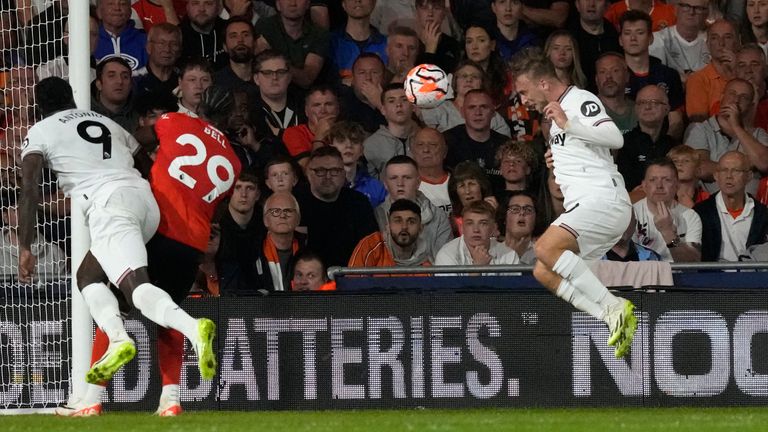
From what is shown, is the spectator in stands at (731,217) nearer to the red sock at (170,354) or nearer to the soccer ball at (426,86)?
the soccer ball at (426,86)

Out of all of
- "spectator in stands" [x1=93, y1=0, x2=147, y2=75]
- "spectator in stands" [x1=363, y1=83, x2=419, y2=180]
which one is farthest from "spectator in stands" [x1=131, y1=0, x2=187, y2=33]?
"spectator in stands" [x1=363, y1=83, x2=419, y2=180]

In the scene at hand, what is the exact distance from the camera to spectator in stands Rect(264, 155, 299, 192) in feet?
41.0

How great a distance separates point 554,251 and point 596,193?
50cm

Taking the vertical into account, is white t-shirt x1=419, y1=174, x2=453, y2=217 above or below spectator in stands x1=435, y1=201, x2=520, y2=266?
above

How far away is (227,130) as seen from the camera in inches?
516

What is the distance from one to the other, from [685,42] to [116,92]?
5790mm

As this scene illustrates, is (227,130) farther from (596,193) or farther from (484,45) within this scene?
(596,193)

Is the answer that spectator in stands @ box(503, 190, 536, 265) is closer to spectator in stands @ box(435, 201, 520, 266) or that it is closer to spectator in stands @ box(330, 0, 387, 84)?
spectator in stands @ box(435, 201, 520, 266)

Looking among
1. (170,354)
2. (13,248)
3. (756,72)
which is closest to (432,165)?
(756,72)

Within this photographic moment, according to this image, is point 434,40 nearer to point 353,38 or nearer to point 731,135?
point 353,38

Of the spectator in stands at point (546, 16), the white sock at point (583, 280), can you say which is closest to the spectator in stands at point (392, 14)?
the spectator in stands at point (546, 16)

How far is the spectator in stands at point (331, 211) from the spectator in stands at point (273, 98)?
0.91m

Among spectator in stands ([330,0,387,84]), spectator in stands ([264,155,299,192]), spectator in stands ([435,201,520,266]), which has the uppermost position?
spectator in stands ([330,0,387,84])

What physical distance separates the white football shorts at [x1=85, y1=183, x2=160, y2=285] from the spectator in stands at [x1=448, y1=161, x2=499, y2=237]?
13.1ft
